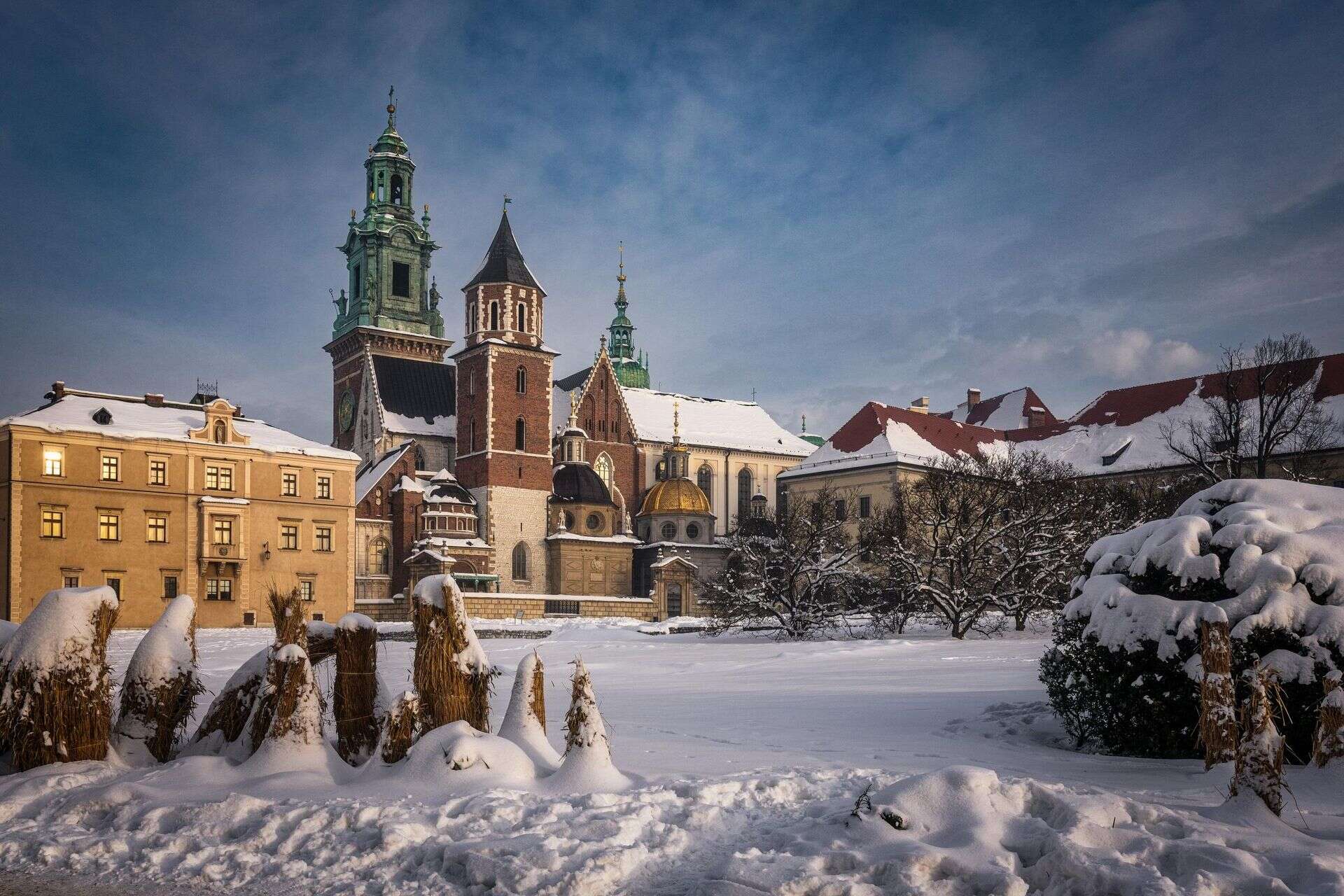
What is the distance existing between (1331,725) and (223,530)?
46.0 m

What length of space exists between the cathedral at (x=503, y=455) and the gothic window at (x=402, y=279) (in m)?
0.09

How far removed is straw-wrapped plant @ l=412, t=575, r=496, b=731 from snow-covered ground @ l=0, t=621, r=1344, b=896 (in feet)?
2.82

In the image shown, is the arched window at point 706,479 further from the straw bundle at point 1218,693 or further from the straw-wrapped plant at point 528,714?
the straw bundle at point 1218,693

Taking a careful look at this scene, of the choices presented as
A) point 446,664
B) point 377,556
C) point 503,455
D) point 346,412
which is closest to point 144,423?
point 377,556

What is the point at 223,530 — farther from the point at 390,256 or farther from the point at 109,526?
the point at 390,256

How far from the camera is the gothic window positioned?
256 feet

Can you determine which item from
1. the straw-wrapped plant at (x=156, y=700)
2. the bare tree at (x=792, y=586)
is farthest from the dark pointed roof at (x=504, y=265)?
the straw-wrapped plant at (x=156, y=700)

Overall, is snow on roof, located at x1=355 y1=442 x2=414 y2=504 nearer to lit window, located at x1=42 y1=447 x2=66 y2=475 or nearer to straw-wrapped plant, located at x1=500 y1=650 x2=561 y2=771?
lit window, located at x1=42 y1=447 x2=66 y2=475

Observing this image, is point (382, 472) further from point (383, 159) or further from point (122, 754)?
point (122, 754)

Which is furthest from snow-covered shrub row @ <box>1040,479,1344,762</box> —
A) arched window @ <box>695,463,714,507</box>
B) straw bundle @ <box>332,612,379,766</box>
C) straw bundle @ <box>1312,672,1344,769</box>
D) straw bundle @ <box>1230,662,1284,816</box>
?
arched window @ <box>695,463,714,507</box>

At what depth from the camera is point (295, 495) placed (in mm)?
50469

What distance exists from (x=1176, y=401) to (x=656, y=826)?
204 feet

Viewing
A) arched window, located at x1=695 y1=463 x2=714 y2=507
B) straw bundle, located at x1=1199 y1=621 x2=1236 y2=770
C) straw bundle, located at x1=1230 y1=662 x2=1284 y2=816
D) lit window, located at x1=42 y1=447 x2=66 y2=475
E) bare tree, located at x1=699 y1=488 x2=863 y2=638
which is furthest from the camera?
arched window, located at x1=695 y1=463 x2=714 y2=507

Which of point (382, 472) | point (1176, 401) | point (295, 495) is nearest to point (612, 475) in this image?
point (382, 472)
